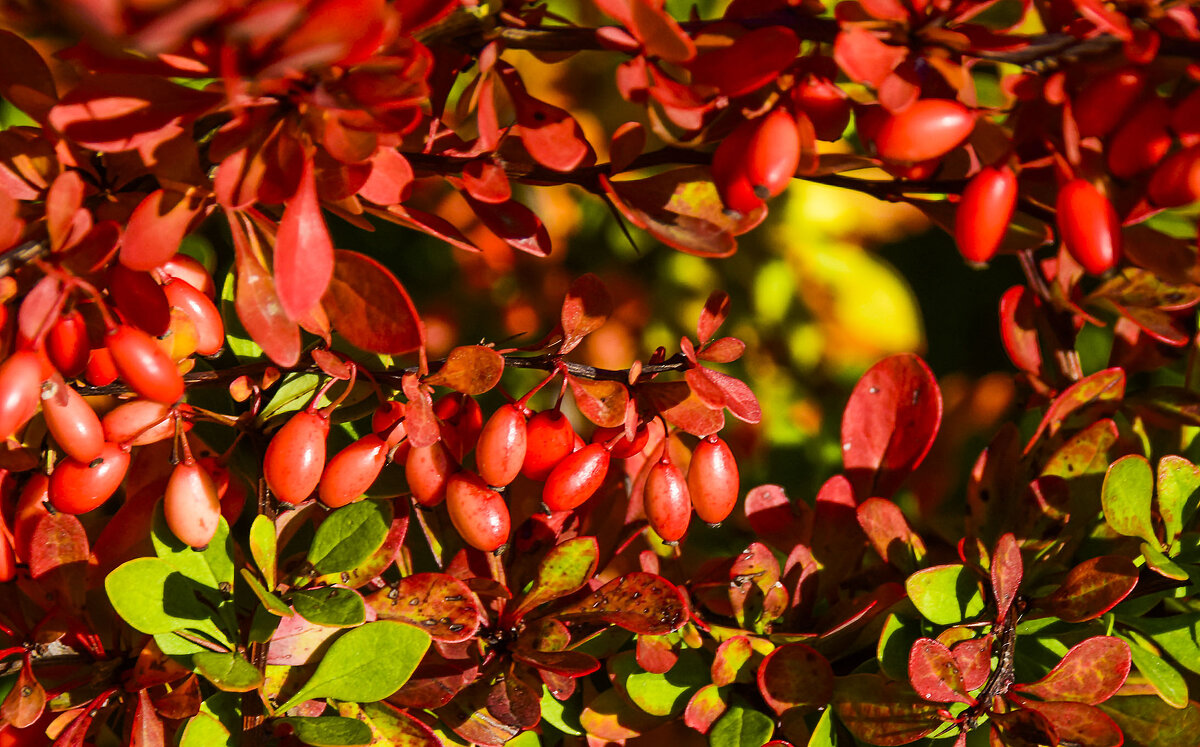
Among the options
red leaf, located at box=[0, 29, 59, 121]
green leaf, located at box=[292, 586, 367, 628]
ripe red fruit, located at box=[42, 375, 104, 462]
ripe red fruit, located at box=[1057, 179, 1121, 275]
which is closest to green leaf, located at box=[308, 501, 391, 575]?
green leaf, located at box=[292, 586, 367, 628]

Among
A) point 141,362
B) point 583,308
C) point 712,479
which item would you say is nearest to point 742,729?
point 712,479

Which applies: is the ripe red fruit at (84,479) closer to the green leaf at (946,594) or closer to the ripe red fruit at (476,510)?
the ripe red fruit at (476,510)

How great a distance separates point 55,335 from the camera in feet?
1.25

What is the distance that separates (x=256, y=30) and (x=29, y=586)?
0.37m

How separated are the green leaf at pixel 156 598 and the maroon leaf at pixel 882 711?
0.34 m

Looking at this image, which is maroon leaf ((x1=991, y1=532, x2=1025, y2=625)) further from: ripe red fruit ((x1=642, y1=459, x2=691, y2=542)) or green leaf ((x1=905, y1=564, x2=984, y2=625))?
ripe red fruit ((x1=642, y1=459, x2=691, y2=542))

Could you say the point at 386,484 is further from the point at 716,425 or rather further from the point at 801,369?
the point at 801,369

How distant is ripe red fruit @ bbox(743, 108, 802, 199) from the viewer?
37 centimetres

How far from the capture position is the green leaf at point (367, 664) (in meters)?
0.45

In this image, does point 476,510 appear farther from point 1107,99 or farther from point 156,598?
point 1107,99

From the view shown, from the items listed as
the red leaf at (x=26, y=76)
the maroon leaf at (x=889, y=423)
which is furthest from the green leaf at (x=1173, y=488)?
the red leaf at (x=26, y=76)

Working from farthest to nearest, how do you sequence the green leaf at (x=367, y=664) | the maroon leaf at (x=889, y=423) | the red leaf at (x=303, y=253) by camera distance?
the maroon leaf at (x=889, y=423) → the green leaf at (x=367, y=664) → the red leaf at (x=303, y=253)

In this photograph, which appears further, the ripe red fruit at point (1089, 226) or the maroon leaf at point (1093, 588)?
the maroon leaf at point (1093, 588)

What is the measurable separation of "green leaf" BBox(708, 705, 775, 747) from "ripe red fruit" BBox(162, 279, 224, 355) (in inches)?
13.3
